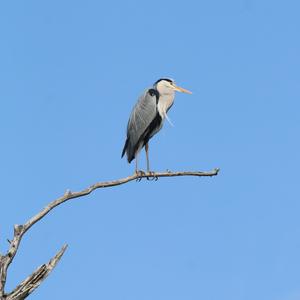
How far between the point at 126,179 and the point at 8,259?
7.81 ft

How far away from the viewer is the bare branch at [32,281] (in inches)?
353

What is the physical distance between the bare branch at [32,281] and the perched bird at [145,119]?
237 inches

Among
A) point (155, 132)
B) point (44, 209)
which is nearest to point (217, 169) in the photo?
point (44, 209)

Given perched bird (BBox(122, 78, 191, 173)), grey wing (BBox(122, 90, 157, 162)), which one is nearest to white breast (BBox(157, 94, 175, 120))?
perched bird (BBox(122, 78, 191, 173))

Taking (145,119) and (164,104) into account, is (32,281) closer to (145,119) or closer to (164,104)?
(145,119)

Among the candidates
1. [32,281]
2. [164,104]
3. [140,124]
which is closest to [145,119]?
[140,124]

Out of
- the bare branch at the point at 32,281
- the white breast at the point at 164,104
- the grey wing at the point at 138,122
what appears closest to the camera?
the bare branch at the point at 32,281

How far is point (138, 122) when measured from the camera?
15.5m

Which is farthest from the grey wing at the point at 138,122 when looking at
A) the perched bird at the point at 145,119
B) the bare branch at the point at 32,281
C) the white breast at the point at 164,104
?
the bare branch at the point at 32,281

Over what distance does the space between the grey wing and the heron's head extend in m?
0.42

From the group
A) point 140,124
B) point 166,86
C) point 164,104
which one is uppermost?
point 166,86

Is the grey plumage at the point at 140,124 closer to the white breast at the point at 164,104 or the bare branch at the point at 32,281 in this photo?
the white breast at the point at 164,104

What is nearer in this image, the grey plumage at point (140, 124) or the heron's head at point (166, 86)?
the grey plumage at point (140, 124)

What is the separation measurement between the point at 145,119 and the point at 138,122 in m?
0.14
